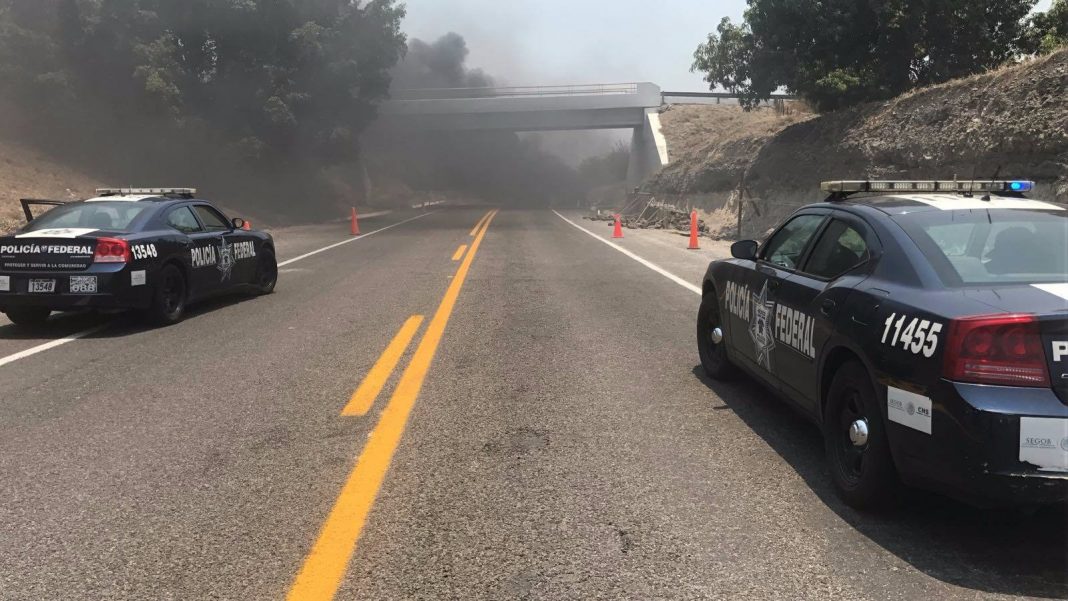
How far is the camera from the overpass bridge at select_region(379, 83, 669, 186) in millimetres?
50125

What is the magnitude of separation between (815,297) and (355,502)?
2647 mm

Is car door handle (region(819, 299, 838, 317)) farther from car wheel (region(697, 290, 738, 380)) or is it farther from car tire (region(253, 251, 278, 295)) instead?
car tire (region(253, 251, 278, 295))

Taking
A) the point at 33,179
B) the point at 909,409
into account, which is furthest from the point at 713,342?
the point at 33,179

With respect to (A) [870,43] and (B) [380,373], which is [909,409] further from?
(A) [870,43]

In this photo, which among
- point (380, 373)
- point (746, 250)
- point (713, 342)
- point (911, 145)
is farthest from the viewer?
point (911, 145)

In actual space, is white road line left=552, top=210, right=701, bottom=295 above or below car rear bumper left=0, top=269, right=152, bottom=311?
below

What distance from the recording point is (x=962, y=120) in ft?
55.2

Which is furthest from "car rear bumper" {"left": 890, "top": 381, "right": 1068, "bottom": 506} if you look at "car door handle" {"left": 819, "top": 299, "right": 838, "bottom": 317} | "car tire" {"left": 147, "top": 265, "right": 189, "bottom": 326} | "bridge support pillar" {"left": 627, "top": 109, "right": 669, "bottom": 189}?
"bridge support pillar" {"left": 627, "top": 109, "right": 669, "bottom": 189}

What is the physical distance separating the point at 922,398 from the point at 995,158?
585 inches

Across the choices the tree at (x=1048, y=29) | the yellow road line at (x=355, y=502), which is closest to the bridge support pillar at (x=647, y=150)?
the tree at (x=1048, y=29)

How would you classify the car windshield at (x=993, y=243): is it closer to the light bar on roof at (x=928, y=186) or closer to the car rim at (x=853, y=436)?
the light bar on roof at (x=928, y=186)

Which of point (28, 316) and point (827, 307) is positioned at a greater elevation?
point (827, 307)

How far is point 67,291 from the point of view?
302 inches

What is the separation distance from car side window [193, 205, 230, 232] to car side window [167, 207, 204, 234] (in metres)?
0.18
